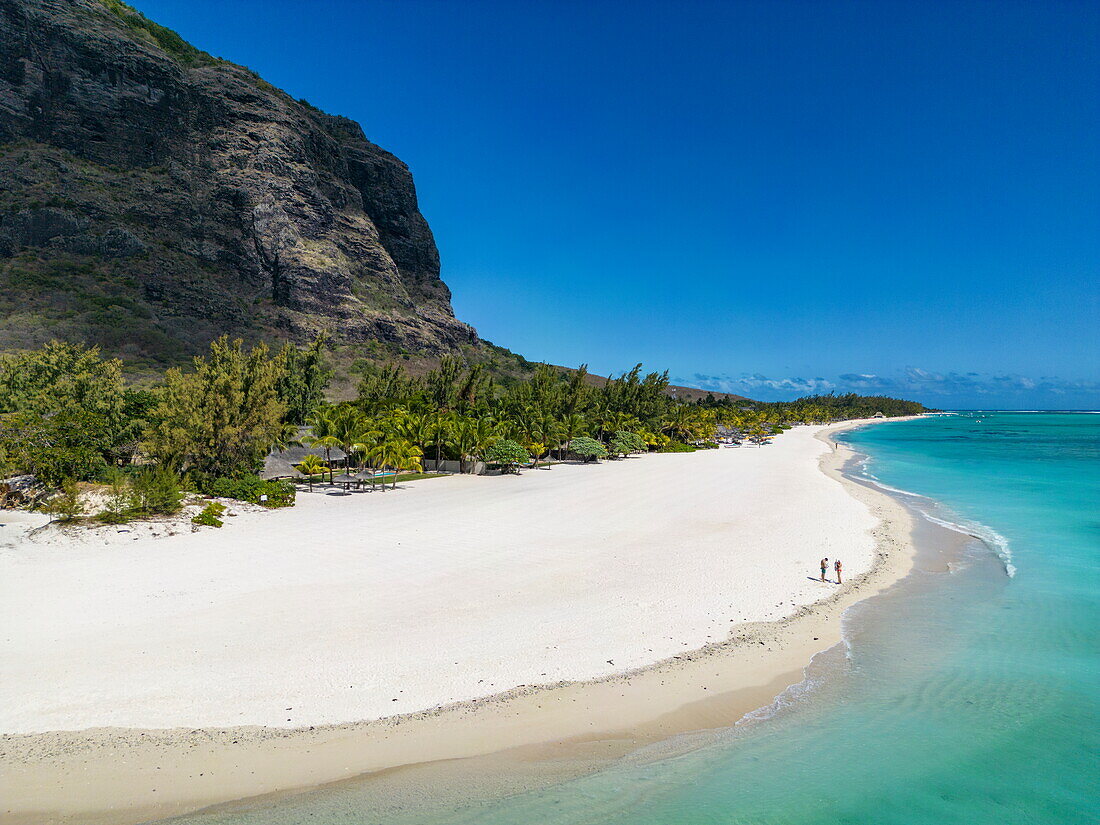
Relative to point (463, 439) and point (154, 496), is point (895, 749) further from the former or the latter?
point (463, 439)

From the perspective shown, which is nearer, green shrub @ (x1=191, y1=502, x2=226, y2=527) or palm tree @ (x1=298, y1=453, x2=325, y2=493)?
green shrub @ (x1=191, y1=502, x2=226, y2=527)

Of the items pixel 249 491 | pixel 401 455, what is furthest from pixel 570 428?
pixel 249 491

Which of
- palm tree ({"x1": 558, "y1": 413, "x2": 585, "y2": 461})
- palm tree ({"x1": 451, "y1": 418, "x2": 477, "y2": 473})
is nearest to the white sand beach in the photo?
palm tree ({"x1": 451, "y1": 418, "x2": 477, "y2": 473})

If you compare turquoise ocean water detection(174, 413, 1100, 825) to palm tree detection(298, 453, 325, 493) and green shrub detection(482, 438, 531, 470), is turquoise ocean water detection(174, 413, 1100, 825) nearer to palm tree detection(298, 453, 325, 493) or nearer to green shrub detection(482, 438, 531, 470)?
palm tree detection(298, 453, 325, 493)

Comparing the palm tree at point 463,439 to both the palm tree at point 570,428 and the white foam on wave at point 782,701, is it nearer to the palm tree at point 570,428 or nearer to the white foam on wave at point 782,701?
the palm tree at point 570,428

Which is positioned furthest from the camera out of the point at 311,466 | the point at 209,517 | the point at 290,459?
the point at 290,459
